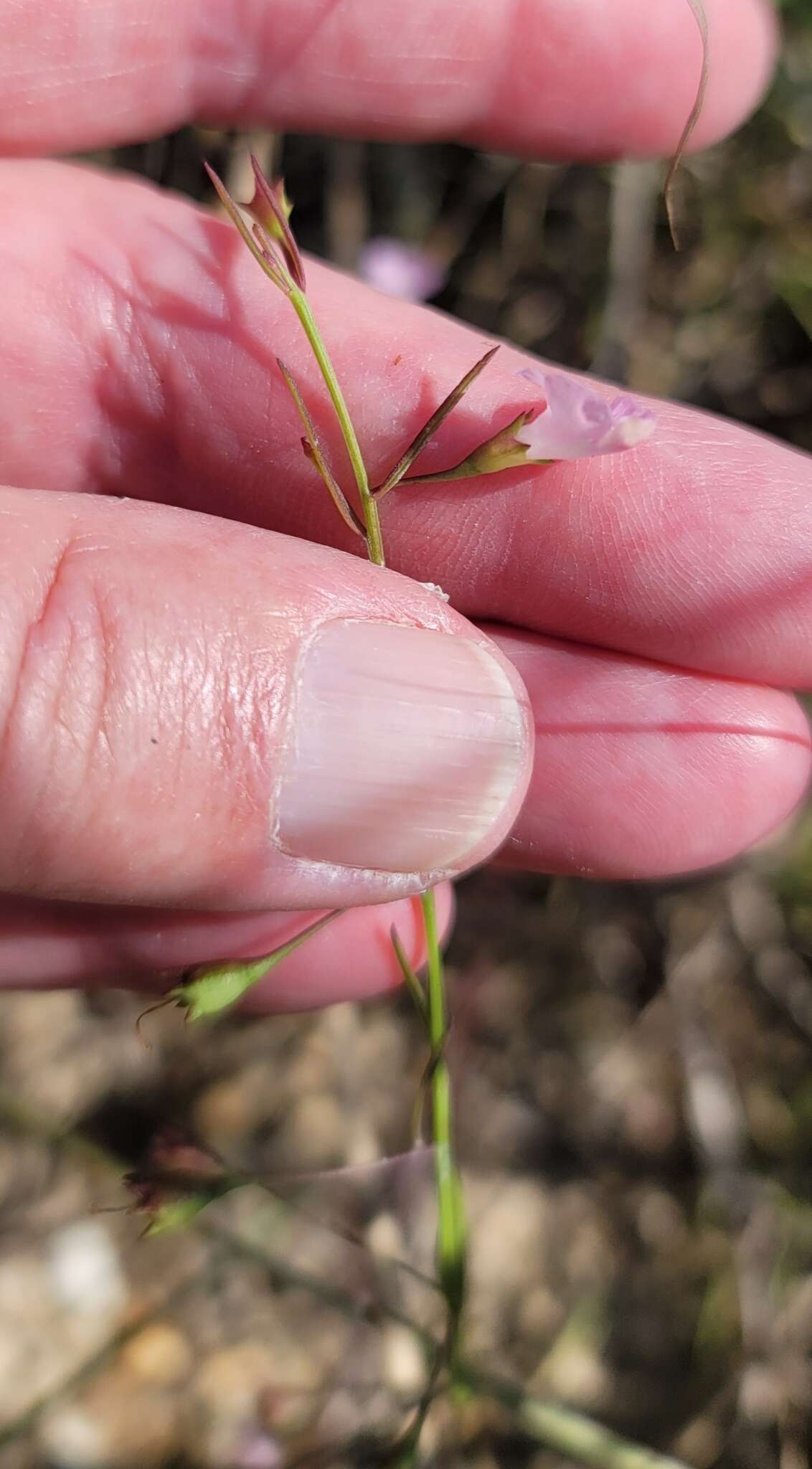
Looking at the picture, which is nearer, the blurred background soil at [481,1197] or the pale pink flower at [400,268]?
the blurred background soil at [481,1197]

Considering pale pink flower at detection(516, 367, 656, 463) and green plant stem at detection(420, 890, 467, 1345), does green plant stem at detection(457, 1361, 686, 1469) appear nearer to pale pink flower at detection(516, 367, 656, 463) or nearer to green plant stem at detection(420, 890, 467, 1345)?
green plant stem at detection(420, 890, 467, 1345)

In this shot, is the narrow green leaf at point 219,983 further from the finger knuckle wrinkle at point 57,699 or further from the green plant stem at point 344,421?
the green plant stem at point 344,421

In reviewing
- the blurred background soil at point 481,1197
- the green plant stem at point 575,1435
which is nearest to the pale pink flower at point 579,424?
the blurred background soil at point 481,1197

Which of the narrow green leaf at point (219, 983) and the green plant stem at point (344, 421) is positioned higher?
the green plant stem at point (344, 421)

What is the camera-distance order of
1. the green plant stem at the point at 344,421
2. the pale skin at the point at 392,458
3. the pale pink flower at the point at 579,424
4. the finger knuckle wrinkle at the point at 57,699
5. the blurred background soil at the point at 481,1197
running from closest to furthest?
the finger knuckle wrinkle at the point at 57,699
the green plant stem at the point at 344,421
the pale pink flower at the point at 579,424
the pale skin at the point at 392,458
the blurred background soil at the point at 481,1197

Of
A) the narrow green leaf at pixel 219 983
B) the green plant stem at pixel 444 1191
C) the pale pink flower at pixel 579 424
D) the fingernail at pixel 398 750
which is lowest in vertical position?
the green plant stem at pixel 444 1191

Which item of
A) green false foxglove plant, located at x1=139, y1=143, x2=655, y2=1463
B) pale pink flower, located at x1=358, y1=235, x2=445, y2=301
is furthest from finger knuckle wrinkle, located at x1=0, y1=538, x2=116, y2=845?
pale pink flower, located at x1=358, y1=235, x2=445, y2=301

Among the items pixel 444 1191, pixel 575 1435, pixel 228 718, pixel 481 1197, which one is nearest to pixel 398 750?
pixel 228 718

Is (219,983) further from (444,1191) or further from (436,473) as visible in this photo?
(436,473)
